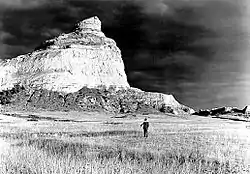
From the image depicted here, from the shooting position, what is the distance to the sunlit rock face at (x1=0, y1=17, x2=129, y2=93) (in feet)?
557

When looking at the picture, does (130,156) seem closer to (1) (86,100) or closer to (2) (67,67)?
(1) (86,100)

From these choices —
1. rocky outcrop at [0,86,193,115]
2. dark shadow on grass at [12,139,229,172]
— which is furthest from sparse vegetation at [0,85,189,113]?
dark shadow on grass at [12,139,229,172]

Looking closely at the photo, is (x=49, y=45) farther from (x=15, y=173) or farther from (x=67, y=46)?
(x=15, y=173)

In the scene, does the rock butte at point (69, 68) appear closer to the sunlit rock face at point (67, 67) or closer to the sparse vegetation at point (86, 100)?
the sunlit rock face at point (67, 67)

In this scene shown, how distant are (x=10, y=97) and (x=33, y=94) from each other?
31.4ft

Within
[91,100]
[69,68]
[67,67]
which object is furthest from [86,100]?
[67,67]

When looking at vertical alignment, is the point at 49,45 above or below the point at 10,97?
above

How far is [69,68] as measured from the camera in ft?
586

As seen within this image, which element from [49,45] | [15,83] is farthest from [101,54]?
[15,83]

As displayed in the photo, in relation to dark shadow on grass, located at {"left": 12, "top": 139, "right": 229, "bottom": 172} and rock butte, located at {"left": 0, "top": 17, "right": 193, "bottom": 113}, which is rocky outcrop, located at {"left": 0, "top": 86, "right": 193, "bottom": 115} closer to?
rock butte, located at {"left": 0, "top": 17, "right": 193, "bottom": 113}

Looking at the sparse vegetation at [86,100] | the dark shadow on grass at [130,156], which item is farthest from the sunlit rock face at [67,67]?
the dark shadow on grass at [130,156]

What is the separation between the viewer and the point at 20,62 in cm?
18675

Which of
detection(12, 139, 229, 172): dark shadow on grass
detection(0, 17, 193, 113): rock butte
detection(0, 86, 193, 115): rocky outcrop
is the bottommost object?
detection(12, 139, 229, 172): dark shadow on grass

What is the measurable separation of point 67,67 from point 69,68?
1074 millimetres
